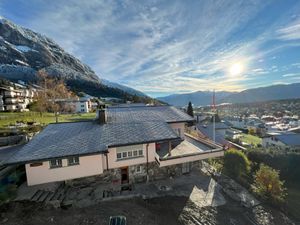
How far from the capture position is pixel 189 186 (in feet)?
59.5

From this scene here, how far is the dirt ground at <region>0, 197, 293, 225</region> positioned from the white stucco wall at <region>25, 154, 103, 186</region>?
2064mm

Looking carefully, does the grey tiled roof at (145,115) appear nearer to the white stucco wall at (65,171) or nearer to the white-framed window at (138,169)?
the white-framed window at (138,169)

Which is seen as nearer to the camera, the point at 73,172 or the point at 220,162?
the point at 73,172

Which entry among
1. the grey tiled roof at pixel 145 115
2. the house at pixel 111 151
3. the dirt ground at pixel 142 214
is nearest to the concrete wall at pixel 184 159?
the house at pixel 111 151

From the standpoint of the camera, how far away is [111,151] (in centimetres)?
1664

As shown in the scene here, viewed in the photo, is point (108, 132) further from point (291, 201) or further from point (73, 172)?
point (291, 201)

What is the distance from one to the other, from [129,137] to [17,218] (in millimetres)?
10314

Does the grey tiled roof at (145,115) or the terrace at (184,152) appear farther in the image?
the grey tiled roof at (145,115)

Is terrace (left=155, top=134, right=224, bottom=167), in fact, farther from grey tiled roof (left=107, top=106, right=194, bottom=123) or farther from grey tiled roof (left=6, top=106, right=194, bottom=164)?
grey tiled roof (left=107, top=106, right=194, bottom=123)

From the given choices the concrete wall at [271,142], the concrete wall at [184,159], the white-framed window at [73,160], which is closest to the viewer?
the white-framed window at [73,160]

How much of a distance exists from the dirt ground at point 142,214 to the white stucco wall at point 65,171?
6.77 feet

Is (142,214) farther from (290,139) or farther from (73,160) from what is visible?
(290,139)

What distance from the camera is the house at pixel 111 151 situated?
14695 mm

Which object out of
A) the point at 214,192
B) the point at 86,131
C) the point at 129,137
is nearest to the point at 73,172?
the point at 86,131
